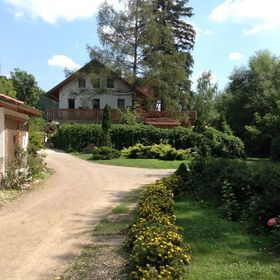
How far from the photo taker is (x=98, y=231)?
8.88m

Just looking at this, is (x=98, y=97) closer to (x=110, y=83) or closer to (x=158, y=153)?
(x=110, y=83)

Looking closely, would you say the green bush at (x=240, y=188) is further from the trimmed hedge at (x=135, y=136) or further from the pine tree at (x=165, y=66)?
the pine tree at (x=165, y=66)

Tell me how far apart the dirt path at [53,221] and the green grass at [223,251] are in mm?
1968

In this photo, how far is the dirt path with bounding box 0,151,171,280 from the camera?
6.66 m

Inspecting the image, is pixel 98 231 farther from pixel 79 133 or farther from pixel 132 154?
pixel 79 133

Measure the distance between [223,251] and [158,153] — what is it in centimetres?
2284

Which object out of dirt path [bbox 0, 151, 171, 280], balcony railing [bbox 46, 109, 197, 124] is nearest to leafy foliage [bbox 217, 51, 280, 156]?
balcony railing [bbox 46, 109, 197, 124]

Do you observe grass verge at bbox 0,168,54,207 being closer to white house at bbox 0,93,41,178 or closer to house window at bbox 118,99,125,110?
white house at bbox 0,93,41,178

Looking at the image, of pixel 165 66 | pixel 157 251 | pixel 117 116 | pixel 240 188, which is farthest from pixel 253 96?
pixel 157 251

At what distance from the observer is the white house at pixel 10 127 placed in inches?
541

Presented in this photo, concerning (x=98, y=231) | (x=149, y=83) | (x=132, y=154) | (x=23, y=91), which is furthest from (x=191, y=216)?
(x=23, y=91)

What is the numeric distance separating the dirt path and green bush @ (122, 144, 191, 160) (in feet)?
34.0

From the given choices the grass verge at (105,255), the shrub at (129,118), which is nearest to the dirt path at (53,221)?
the grass verge at (105,255)

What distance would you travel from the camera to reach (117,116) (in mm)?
41656
